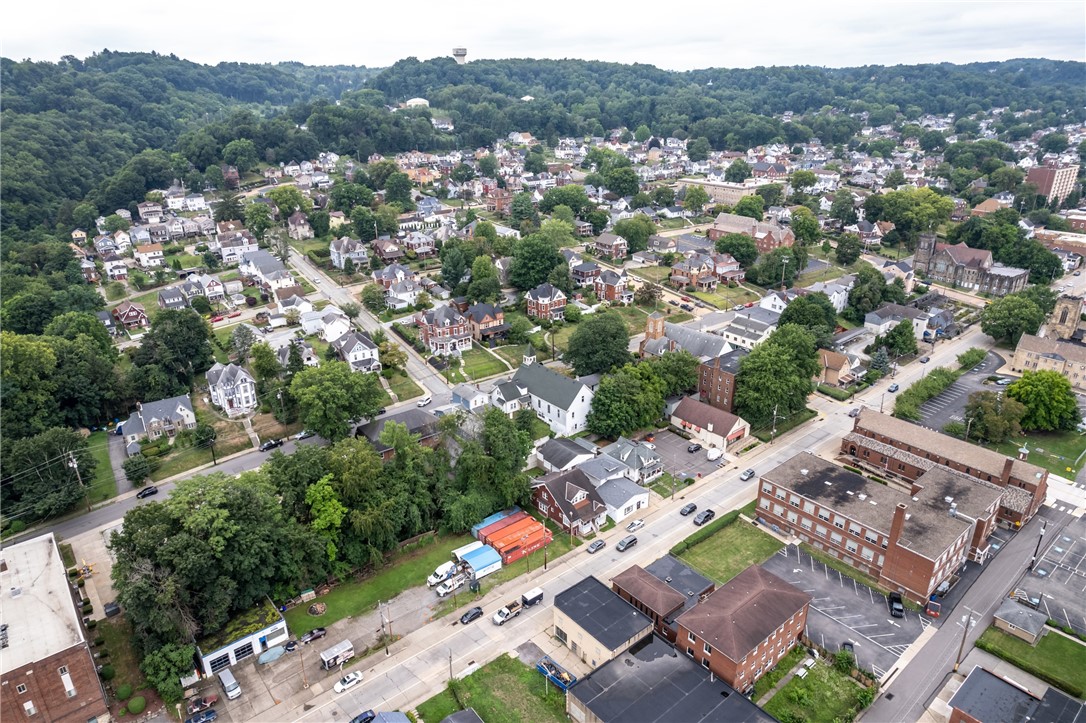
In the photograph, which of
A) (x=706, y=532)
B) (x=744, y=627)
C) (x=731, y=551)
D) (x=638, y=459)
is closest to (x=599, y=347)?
(x=638, y=459)

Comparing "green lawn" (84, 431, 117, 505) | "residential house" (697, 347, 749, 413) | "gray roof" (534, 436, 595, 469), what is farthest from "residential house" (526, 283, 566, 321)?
"green lawn" (84, 431, 117, 505)

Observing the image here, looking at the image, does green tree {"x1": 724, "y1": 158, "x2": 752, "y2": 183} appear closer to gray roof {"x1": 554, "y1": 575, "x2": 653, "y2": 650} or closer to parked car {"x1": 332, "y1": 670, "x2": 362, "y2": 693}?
gray roof {"x1": 554, "y1": 575, "x2": 653, "y2": 650}

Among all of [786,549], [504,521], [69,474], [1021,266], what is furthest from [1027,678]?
[1021,266]

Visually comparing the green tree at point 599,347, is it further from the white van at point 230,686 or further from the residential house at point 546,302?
the white van at point 230,686

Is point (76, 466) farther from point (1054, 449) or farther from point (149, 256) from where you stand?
point (1054, 449)

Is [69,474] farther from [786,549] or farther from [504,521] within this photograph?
[786,549]

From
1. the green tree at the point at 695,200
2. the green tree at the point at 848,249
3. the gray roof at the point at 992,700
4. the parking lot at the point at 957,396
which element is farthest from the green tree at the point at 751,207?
the gray roof at the point at 992,700
